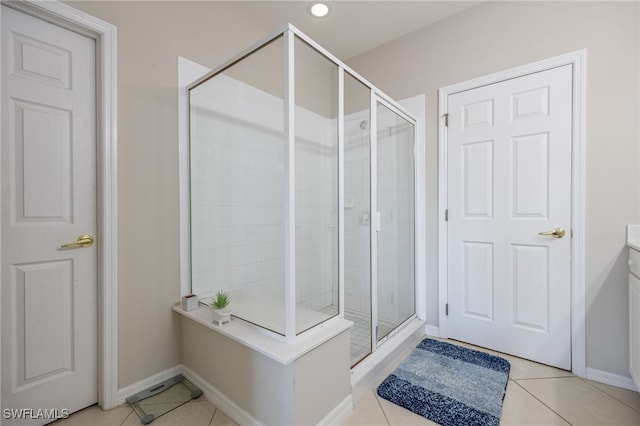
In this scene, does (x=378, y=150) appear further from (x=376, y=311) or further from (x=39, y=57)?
(x=39, y=57)

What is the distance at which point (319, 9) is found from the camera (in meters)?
2.24

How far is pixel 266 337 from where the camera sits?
4.42 feet

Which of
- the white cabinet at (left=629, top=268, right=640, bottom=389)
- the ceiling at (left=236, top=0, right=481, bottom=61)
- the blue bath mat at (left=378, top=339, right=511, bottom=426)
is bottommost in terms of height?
the blue bath mat at (left=378, top=339, right=511, bottom=426)

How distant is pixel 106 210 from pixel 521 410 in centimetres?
248

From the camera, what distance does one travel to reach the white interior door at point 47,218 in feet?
4.24

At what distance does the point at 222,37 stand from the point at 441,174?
203 centimetres

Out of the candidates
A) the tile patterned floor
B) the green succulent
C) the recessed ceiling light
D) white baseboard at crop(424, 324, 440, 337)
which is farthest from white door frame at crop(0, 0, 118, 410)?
white baseboard at crop(424, 324, 440, 337)

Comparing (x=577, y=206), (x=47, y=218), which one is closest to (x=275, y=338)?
(x=47, y=218)

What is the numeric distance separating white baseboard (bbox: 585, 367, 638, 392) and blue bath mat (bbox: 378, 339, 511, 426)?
45 cm

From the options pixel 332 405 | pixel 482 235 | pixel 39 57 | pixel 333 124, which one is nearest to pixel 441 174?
pixel 482 235

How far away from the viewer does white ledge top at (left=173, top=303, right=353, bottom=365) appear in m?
1.20

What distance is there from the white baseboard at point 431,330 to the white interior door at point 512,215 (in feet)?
0.40

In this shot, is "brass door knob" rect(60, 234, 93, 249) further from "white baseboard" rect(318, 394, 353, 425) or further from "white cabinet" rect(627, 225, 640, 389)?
"white cabinet" rect(627, 225, 640, 389)

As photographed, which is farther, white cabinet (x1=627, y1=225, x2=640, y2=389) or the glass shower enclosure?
white cabinet (x1=627, y1=225, x2=640, y2=389)
